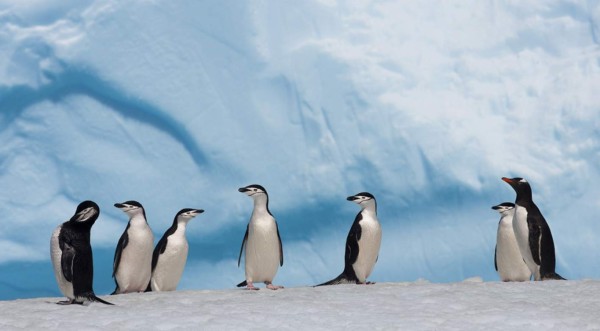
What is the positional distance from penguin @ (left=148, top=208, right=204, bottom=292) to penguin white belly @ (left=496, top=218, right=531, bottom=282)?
2.75 meters

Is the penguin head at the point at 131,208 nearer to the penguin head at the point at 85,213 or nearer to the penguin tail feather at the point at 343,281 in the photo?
the penguin head at the point at 85,213

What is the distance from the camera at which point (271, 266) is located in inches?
303

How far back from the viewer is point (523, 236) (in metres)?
7.91

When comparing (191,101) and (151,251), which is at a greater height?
(191,101)

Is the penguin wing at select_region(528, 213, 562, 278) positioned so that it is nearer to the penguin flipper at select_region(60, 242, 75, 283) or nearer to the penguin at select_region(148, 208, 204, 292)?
the penguin at select_region(148, 208, 204, 292)

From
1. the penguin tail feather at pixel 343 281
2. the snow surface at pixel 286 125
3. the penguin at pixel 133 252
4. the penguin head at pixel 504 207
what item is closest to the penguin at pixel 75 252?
the penguin at pixel 133 252

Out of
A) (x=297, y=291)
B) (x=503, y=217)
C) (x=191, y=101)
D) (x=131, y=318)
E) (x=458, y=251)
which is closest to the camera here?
(x=131, y=318)

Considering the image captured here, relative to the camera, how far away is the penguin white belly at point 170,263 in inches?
299

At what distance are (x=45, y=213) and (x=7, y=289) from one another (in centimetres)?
146

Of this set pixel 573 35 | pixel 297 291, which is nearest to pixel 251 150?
pixel 573 35

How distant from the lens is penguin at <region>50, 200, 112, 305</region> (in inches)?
241

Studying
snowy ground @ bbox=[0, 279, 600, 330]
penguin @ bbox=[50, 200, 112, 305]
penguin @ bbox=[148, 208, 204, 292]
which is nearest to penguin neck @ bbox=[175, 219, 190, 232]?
penguin @ bbox=[148, 208, 204, 292]

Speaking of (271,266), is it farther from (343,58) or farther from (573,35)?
→ (573,35)

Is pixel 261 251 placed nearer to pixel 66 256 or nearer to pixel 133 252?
pixel 133 252
